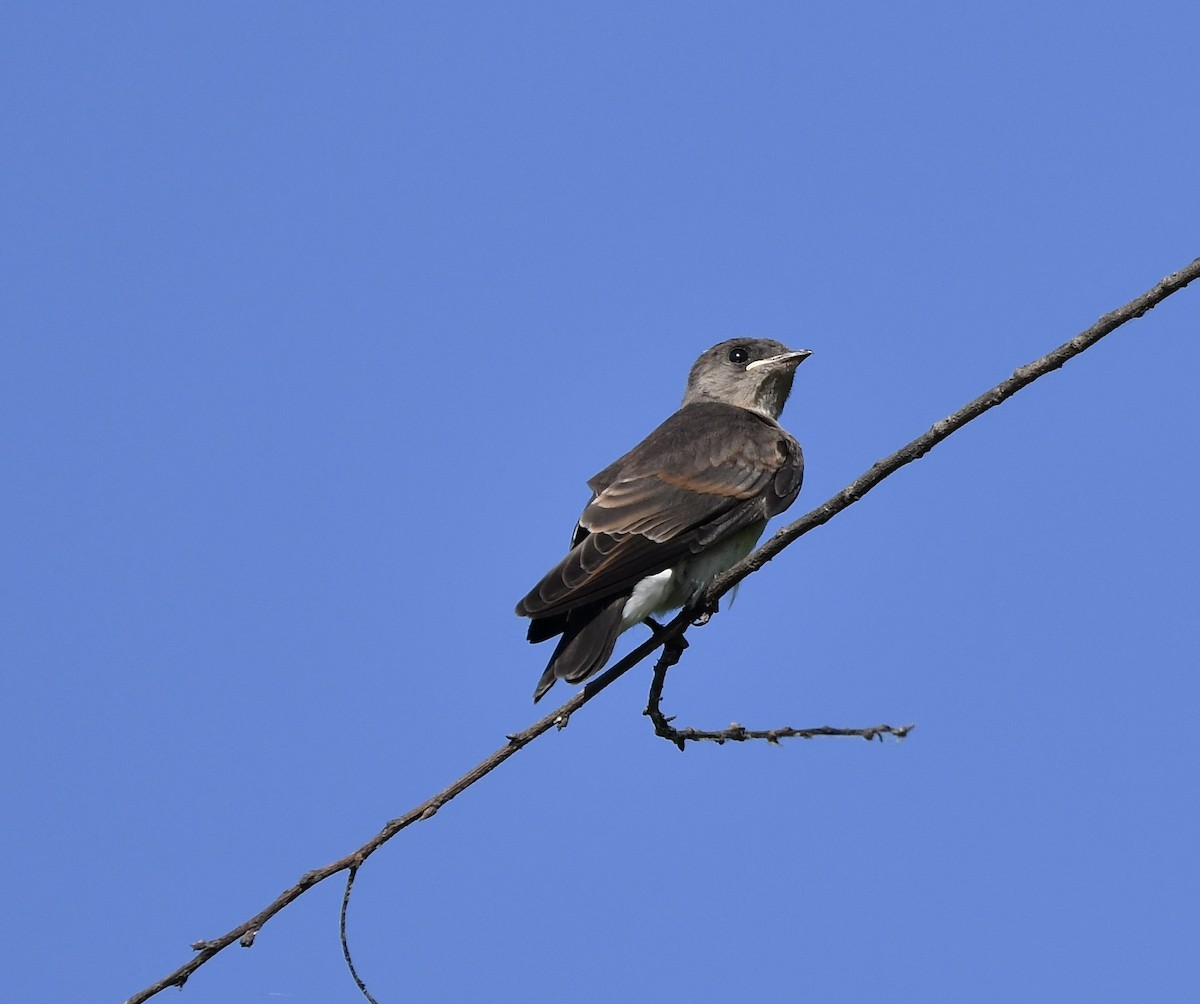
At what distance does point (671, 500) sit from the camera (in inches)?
334

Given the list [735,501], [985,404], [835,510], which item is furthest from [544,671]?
[985,404]

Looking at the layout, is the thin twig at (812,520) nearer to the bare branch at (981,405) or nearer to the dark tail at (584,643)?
the bare branch at (981,405)

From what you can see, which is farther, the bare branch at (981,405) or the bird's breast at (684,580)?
the bird's breast at (684,580)

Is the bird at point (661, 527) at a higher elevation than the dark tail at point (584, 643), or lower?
higher

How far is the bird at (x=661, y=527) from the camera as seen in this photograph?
25.0 ft

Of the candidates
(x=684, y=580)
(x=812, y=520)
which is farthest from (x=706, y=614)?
(x=812, y=520)

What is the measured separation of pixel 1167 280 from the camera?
4762 millimetres

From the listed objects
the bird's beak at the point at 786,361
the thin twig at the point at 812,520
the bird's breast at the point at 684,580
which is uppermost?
the bird's beak at the point at 786,361

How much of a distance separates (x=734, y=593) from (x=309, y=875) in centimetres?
369

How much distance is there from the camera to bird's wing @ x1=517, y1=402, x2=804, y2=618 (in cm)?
777

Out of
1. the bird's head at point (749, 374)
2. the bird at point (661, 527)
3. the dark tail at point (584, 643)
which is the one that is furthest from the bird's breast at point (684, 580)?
the bird's head at point (749, 374)

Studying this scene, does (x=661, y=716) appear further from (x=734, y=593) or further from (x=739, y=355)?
(x=739, y=355)

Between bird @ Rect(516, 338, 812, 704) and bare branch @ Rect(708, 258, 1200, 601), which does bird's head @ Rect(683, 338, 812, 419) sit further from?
bare branch @ Rect(708, 258, 1200, 601)

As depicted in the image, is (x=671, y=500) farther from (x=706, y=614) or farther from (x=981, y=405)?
(x=981, y=405)
